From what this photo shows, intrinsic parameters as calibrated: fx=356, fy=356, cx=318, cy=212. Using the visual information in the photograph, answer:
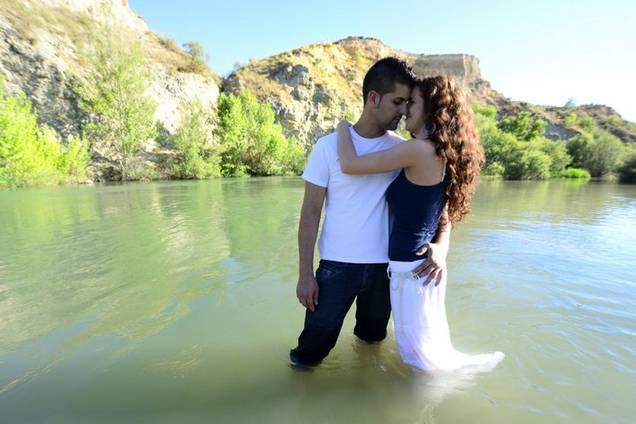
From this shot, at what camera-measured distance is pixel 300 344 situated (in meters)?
2.62

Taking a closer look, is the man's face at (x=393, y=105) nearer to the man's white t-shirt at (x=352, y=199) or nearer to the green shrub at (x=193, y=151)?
the man's white t-shirt at (x=352, y=199)

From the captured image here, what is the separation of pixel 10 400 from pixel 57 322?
146 cm

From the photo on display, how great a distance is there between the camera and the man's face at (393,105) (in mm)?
2154

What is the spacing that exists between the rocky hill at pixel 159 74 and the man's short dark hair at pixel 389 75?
0.31ft

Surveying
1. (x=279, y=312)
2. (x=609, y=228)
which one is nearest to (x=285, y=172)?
(x=609, y=228)

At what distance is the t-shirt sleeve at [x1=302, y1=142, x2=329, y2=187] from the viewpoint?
7.43 feet

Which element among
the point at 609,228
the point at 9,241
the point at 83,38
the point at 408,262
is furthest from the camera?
the point at 83,38

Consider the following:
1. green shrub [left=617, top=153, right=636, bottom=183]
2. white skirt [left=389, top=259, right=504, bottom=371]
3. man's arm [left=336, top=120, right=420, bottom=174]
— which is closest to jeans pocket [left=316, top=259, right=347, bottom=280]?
white skirt [left=389, top=259, right=504, bottom=371]

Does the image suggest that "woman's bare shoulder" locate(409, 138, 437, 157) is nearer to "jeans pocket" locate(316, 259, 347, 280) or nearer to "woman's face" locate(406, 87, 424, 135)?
"woman's face" locate(406, 87, 424, 135)

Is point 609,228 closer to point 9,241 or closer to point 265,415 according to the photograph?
point 265,415

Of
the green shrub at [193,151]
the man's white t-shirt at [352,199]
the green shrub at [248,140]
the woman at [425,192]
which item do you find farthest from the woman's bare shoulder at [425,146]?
the green shrub at [248,140]

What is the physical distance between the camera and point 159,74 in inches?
1652

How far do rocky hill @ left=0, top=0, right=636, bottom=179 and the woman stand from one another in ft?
0.95

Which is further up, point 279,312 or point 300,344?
point 300,344
